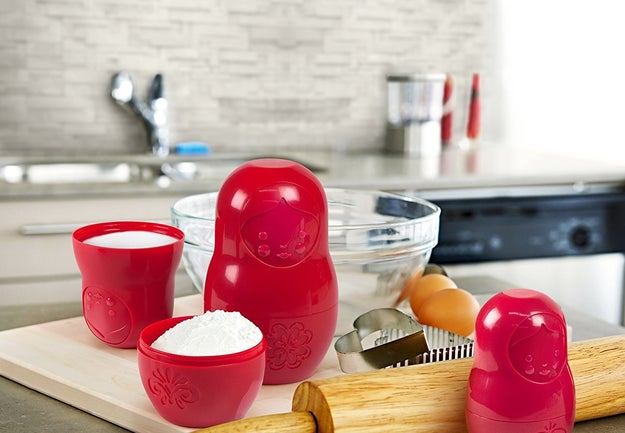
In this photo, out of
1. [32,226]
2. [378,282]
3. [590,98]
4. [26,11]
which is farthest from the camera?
[590,98]

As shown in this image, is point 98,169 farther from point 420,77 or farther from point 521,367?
point 521,367

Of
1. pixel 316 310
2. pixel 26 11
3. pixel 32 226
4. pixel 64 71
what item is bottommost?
pixel 32 226

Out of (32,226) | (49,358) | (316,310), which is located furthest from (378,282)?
(32,226)

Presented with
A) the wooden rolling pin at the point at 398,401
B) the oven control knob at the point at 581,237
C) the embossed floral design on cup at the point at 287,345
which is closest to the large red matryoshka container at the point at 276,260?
the embossed floral design on cup at the point at 287,345

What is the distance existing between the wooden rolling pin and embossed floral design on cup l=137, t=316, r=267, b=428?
0.17ft

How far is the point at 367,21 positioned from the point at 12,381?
2.30m

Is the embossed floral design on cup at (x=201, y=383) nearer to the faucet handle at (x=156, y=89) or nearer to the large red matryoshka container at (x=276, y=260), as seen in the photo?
the large red matryoshka container at (x=276, y=260)

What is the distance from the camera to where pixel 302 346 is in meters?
1.00

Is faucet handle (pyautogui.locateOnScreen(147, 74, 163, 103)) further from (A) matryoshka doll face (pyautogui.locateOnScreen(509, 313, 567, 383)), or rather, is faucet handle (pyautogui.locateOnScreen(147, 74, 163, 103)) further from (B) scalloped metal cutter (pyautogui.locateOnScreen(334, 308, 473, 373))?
(A) matryoshka doll face (pyautogui.locateOnScreen(509, 313, 567, 383))

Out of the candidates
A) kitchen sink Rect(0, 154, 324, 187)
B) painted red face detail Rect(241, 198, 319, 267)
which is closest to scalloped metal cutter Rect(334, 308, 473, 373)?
painted red face detail Rect(241, 198, 319, 267)

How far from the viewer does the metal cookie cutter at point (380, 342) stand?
966mm

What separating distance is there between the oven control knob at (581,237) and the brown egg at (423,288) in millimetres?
1517

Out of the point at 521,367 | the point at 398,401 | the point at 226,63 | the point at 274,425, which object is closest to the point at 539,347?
the point at 521,367

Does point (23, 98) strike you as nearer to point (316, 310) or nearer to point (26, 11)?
point (26, 11)
